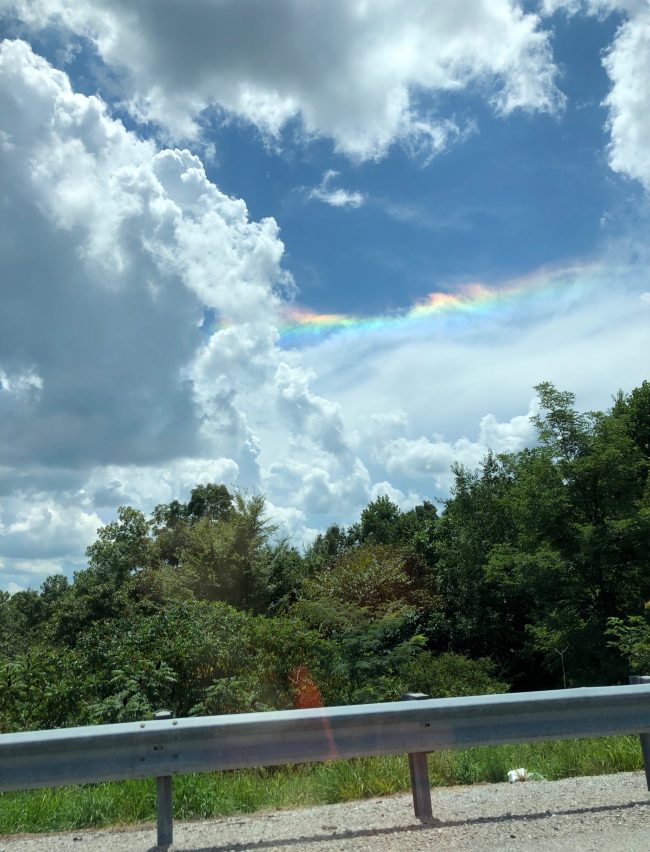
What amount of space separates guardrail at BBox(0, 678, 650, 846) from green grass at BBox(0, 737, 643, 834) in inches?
34.6

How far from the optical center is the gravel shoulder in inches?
158

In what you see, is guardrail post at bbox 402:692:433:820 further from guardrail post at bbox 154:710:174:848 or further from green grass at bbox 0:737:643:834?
guardrail post at bbox 154:710:174:848

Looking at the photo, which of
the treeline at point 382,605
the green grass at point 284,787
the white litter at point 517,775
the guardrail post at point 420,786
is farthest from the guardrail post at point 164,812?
the treeline at point 382,605

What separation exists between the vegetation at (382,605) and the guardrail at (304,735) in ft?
3.42

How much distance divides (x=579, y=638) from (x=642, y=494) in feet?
21.7

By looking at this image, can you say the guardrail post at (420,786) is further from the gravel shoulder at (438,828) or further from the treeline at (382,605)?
the treeline at (382,605)

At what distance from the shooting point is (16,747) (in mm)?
4160

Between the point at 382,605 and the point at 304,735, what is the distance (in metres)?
22.0

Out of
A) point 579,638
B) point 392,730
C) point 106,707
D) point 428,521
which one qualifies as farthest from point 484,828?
point 428,521

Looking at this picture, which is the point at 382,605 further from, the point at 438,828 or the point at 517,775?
the point at 438,828

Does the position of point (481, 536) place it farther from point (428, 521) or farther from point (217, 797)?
point (217, 797)

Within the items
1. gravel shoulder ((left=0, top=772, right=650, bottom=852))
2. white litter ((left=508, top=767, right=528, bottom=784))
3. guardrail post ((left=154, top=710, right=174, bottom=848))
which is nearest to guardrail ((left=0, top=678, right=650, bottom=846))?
guardrail post ((left=154, top=710, right=174, bottom=848))

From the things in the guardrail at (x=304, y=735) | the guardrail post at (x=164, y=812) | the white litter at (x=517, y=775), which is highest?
the guardrail at (x=304, y=735)

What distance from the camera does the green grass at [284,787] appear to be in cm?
498
